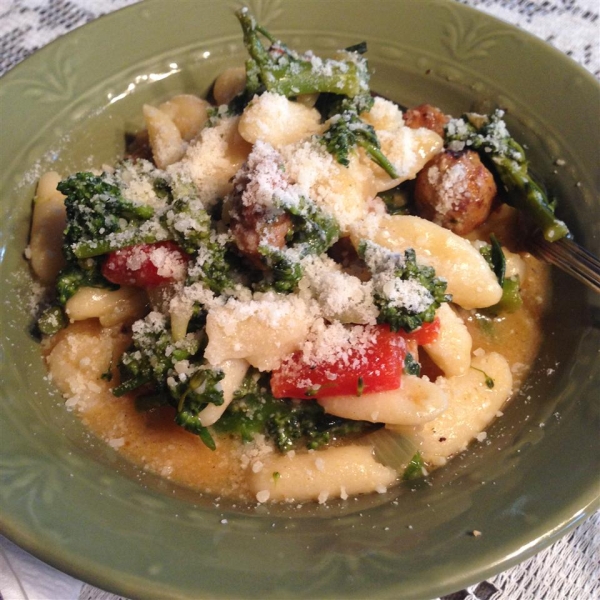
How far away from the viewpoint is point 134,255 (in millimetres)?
1864

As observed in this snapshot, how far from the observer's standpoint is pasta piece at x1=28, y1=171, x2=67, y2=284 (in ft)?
6.79

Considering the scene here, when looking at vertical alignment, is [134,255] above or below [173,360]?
above

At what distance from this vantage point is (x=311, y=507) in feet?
5.62

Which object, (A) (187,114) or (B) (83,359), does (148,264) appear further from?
(A) (187,114)

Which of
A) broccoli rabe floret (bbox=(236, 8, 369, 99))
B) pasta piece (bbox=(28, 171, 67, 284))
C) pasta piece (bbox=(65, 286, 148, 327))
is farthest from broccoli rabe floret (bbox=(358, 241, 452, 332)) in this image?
pasta piece (bbox=(28, 171, 67, 284))

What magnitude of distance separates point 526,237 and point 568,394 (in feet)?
2.29

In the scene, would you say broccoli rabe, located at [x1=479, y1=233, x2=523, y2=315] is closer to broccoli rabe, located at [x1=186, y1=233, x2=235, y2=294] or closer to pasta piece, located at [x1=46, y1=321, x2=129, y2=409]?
broccoli rabe, located at [x1=186, y1=233, x2=235, y2=294]

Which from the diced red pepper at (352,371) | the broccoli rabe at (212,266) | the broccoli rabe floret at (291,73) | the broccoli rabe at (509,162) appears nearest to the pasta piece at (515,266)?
the broccoli rabe at (509,162)

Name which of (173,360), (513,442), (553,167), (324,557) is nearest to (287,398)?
(173,360)

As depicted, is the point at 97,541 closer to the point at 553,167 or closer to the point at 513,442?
the point at 513,442

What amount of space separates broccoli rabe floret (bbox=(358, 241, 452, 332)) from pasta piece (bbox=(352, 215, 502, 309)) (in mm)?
88

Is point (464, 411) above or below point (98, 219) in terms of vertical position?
below

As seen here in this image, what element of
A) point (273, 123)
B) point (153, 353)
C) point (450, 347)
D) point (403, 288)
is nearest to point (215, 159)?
point (273, 123)

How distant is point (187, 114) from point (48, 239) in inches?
30.5
